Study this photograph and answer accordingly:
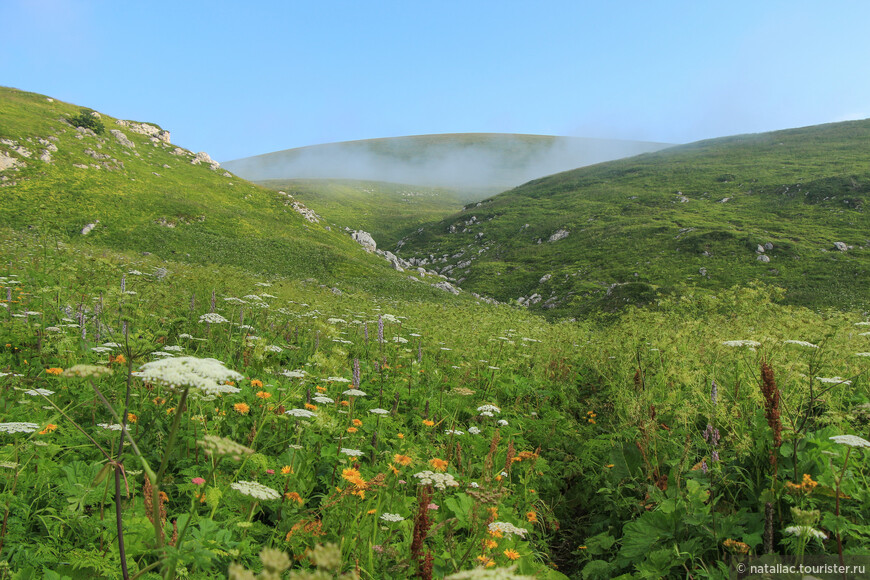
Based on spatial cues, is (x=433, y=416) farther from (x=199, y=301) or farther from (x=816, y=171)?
(x=816, y=171)

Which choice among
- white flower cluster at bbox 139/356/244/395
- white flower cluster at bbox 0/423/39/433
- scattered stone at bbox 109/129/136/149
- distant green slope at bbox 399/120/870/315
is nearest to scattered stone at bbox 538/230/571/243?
distant green slope at bbox 399/120/870/315

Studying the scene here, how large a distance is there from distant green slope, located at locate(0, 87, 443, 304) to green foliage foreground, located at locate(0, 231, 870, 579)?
104 feet

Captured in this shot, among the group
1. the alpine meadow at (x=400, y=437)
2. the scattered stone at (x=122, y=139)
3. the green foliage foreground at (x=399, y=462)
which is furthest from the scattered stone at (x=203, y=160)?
the green foliage foreground at (x=399, y=462)

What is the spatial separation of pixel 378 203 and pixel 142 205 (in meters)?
95.2

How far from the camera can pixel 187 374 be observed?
2105mm

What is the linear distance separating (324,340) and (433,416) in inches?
149

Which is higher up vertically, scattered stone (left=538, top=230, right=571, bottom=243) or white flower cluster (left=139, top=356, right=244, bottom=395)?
white flower cluster (left=139, top=356, right=244, bottom=395)

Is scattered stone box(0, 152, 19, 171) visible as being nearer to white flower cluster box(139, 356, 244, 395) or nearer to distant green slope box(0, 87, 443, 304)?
distant green slope box(0, 87, 443, 304)

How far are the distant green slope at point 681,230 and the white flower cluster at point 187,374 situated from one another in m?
40.8

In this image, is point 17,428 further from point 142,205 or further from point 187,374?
point 142,205

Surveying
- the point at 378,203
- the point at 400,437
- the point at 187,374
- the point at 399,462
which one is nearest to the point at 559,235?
the point at 400,437

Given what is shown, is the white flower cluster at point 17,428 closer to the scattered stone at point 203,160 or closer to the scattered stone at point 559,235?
the scattered stone at point 203,160

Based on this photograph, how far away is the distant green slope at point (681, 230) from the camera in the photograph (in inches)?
1725

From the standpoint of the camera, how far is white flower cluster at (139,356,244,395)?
6.53ft
